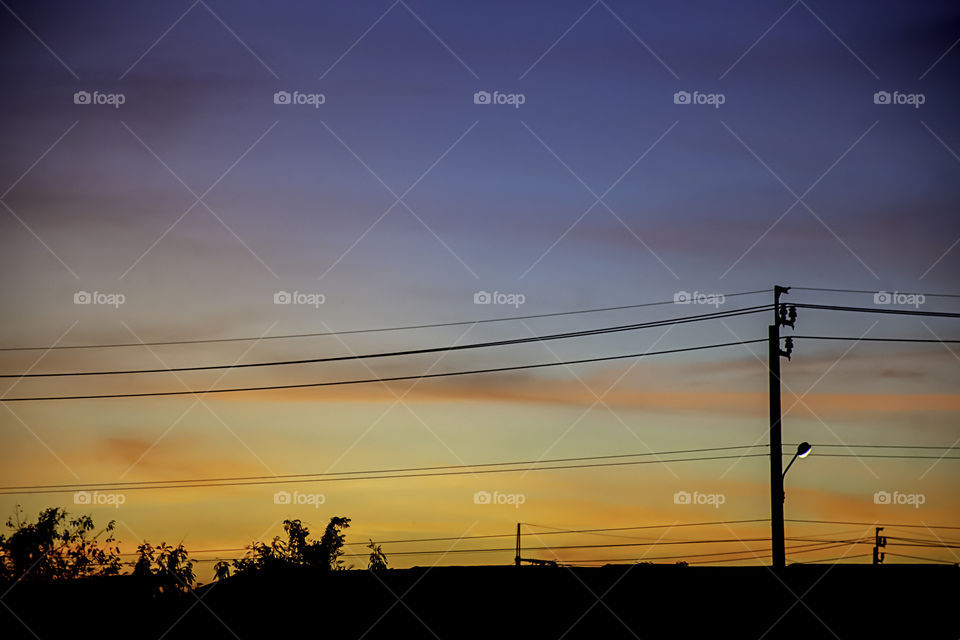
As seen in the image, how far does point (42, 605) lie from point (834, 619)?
22.8 metres

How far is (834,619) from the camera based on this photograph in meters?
22.2

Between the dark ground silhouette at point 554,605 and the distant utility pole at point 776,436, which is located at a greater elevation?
the distant utility pole at point 776,436

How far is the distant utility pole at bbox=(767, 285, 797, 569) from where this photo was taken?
2433 cm

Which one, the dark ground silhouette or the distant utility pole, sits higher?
the distant utility pole

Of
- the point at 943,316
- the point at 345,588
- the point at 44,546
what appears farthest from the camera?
the point at 44,546

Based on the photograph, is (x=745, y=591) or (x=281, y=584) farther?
(x=281, y=584)

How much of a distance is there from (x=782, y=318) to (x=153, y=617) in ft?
62.0

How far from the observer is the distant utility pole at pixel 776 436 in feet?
79.8

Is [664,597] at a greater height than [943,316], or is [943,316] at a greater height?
[943,316]

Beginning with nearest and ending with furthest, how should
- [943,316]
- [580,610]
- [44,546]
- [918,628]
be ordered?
[918,628], [580,610], [943,316], [44,546]

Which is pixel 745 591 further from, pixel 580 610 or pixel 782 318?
pixel 782 318

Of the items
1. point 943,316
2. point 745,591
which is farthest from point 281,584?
point 943,316

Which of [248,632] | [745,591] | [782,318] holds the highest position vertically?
[782,318]

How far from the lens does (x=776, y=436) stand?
2483 cm
